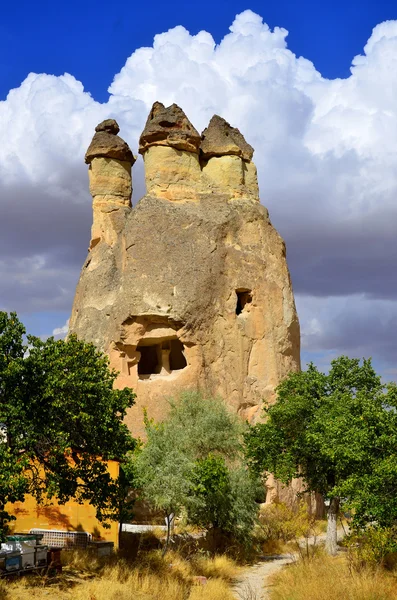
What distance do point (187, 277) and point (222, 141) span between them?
1120 cm

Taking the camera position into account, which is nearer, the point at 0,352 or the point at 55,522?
the point at 0,352

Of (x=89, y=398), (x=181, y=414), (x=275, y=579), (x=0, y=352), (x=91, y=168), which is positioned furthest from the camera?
(x=91, y=168)

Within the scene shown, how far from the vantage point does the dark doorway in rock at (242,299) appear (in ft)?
131

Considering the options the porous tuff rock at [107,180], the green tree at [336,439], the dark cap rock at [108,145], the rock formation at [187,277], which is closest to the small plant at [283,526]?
the green tree at [336,439]

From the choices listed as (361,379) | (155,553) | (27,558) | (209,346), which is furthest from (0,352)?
(209,346)

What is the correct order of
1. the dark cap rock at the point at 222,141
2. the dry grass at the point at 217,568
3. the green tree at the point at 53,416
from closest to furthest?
the green tree at the point at 53,416 → the dry grass at the point at 217,568 → the dark cap rock at the point at 222,141

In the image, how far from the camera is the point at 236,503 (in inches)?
987

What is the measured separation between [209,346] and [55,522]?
16.7 meters

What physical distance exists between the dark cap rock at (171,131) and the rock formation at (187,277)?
0.07 meters

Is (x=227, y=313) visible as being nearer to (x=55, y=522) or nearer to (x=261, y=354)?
(x=261, y=354)

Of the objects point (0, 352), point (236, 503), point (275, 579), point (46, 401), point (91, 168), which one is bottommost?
point (275, 579)

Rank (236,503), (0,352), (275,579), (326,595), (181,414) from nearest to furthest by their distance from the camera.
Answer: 1. (326,595)
2. (0,352)
3. (275,579)
4. (236,503)
5. (181,414)

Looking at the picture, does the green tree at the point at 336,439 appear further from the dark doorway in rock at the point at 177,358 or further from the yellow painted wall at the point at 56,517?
the dark doorway in rock at the point at 177,358

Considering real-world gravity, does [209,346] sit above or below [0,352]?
above
